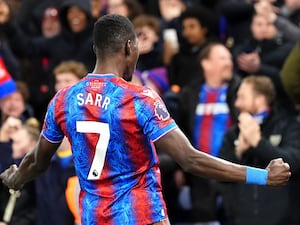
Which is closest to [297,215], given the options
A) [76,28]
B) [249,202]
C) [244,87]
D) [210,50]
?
[249,202]

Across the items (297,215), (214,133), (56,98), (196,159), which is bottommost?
(297,215)

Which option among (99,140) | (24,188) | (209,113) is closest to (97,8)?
Answer: (209,113)

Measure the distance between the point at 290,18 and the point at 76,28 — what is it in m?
2.20

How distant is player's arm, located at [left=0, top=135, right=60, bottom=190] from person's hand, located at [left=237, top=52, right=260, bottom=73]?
359cm

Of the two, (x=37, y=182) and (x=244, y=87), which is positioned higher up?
(x=244, y=87)

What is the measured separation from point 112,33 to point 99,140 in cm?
59

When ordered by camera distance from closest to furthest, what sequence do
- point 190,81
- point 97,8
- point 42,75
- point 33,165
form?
1. point 33,165
2. point 190,81
3. point 42,75
4. point 97,8

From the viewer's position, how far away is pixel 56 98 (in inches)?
213

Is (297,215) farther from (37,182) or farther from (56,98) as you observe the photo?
(56,98)

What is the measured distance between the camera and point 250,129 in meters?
7.54

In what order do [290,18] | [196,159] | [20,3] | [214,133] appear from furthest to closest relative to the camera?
1. [20,3]
2. [290,18]
3. [214,133]
4. [196,159]

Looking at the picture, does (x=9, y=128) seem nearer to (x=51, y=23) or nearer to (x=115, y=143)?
(x=51, y=23)

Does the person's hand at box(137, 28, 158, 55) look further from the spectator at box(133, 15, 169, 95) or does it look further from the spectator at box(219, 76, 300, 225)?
the spectator at box(219, 76, 300, 225)

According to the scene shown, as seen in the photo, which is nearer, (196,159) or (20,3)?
(196,159)
